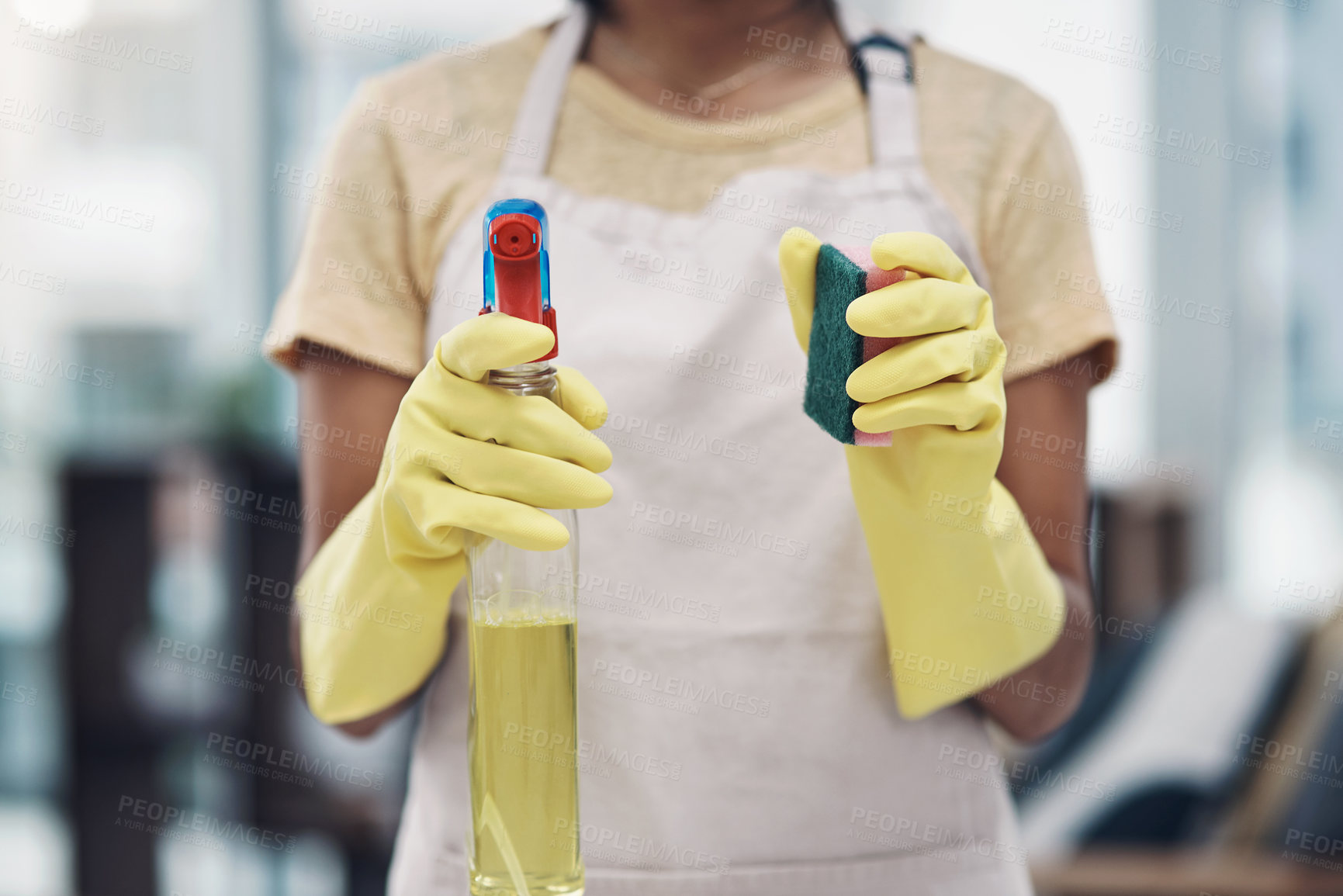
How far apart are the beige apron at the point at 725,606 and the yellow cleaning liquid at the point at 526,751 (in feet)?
0.80

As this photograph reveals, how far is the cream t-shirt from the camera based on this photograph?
0.78 metres

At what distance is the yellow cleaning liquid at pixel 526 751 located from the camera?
21.0 inches

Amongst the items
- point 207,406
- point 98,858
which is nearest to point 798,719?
point 98,858

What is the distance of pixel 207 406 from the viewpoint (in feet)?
11.6

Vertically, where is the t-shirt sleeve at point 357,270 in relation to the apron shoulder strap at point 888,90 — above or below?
below

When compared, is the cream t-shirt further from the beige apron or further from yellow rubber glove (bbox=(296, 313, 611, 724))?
yellow rubber glove (bbox=(296, 313, 611, 724))

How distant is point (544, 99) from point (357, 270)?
0.60 feet

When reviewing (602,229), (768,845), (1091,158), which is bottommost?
(768,845)

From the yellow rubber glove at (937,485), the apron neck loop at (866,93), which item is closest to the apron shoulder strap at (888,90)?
the apron neck loop at (866,93)

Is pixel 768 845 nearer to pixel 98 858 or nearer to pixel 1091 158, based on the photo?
pixel 98 858

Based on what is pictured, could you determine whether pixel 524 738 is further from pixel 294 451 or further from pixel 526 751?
pixel 294 451

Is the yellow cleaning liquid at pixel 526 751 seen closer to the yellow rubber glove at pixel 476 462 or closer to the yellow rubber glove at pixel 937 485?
the yellow rubber glove at pixel 476 462

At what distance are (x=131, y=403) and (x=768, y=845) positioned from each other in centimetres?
379

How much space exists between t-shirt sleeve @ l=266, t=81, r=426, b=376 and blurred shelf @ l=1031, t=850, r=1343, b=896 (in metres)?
1.22
